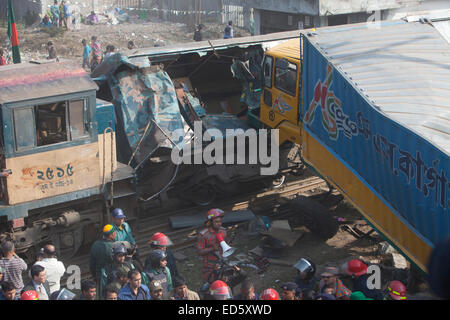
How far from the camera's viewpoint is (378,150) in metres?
8.55

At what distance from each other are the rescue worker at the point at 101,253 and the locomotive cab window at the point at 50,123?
1901mm

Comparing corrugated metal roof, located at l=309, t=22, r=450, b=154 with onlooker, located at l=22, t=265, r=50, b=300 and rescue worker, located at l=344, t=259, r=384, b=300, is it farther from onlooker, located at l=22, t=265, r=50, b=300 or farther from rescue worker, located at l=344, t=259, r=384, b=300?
onlooker, located at l=22, t=265, r=50, b=300

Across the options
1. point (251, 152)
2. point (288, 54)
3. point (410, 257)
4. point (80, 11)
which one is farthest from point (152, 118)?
point (80, 11)

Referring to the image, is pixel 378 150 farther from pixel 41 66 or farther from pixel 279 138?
pixel 41 66

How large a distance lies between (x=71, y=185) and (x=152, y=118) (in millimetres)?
2373

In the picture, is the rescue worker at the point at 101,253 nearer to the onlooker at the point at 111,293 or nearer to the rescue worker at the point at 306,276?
the onlooker at the point at 111,293

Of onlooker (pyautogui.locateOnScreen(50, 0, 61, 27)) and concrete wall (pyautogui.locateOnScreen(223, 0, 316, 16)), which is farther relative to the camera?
onlooker (pyautogui.locateOnScreen(50, 0, 61, 27))

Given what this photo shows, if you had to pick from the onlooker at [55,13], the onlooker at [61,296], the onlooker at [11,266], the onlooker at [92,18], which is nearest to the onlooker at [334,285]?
the onlooker at [61,296]

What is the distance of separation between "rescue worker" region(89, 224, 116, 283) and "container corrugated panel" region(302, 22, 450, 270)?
13.2ft

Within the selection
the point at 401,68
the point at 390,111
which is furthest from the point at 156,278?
the point at 401,68

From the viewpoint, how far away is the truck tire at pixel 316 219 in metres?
10.1

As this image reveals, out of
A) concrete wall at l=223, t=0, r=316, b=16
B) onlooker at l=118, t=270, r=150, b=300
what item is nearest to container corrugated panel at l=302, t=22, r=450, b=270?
onlooker at l=118, t=270, r=150, b=300

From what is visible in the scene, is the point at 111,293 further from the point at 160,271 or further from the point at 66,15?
the point at 66,15

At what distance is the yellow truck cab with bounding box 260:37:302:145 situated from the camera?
11078mm
